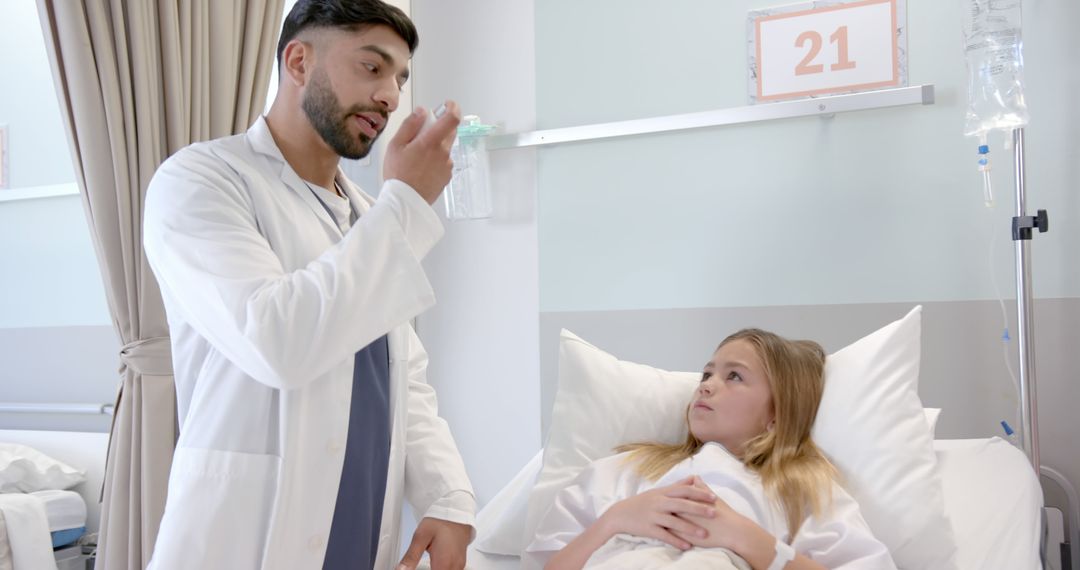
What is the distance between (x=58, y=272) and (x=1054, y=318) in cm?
300

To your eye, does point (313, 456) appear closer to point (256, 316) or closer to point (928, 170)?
point (256, 316)

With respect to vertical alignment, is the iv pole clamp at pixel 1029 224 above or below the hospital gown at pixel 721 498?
above

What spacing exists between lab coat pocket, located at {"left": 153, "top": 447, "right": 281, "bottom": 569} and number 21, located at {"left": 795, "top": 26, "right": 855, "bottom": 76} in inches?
77.9

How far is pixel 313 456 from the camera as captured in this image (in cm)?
Answer: 130

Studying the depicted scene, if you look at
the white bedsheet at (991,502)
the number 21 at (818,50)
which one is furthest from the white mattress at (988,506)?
the number 21 at (818,50)

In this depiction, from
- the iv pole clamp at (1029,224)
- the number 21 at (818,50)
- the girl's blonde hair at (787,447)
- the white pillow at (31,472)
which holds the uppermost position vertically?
the number 21 at (818,50)

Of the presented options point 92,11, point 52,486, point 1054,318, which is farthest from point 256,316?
point 1054,318

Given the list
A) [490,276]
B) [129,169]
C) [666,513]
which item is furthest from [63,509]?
[666,513]

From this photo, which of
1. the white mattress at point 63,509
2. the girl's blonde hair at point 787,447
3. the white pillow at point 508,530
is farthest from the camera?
the white mattress at point 63,509

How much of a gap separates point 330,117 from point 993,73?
1.68m

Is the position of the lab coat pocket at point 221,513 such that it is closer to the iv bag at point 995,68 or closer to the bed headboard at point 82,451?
the bed headboard at point 82,451

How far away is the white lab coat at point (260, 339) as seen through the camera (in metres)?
1.19

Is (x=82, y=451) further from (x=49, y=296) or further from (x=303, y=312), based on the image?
(x=303, y=312)

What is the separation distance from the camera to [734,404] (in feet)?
6.17
